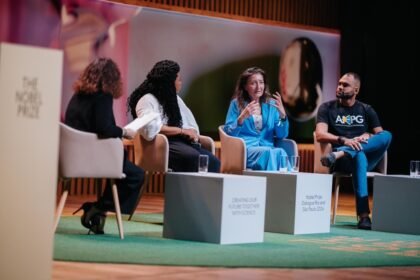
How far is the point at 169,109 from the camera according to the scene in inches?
299

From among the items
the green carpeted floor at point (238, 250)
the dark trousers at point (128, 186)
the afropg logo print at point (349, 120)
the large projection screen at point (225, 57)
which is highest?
the large projection screen at point (225, 57)

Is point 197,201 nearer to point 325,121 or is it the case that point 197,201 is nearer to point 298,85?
point 325,121

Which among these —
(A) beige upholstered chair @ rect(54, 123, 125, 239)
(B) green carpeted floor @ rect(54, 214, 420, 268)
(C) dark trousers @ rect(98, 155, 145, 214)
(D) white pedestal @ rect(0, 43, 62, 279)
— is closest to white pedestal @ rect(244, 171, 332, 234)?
(B) green carpeted floor @ rect(54, 214, 420, 268)

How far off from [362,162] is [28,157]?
498 centimetres

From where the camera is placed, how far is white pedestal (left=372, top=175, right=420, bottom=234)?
7.71 m

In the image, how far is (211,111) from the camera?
11688mm

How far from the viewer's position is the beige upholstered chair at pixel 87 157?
5.80 meters

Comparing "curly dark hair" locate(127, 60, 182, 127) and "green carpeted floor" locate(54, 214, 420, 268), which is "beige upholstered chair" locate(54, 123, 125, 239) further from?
"curly dark hair" locate(127, 60, 182, 127)

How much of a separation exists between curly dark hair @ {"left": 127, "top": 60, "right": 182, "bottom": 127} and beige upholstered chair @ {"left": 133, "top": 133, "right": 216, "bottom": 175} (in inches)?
11.7

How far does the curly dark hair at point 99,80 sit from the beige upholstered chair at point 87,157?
14.0 inches

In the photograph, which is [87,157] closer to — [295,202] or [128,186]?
[128,186]

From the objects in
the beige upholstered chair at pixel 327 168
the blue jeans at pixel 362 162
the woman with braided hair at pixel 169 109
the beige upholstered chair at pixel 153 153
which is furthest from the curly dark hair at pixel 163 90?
the blue jeans at pixel 362 162

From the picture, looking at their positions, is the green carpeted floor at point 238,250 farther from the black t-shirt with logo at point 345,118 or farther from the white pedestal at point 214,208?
the black t-shirt with logo at point 345,118

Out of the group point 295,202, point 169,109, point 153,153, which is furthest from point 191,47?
point 295,202
